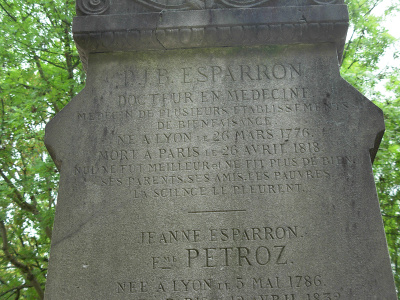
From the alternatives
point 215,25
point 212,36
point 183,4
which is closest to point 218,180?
point 212,36

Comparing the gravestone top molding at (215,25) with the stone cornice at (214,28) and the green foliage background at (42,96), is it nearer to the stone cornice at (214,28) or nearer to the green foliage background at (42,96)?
the stone cornice at (214,28)

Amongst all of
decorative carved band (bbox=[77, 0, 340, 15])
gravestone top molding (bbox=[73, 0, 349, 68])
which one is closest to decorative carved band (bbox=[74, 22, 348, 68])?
gravestone top molding (bbox=[73, 0, 349, 68])

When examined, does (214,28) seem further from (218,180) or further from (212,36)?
(218,180)

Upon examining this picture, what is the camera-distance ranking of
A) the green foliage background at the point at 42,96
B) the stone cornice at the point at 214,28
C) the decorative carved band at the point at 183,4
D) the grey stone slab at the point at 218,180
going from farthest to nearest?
the green foliage background at the point at 42,96, the decorative carved band at the point at 183,4, the stone cornice at the point at 214,28, the grey stone slab at the point at 218,180

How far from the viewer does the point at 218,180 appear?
4098 mm

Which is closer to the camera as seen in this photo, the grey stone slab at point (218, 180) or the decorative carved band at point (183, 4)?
the grey stone slab at point (218, 180)

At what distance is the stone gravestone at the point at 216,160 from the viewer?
3.79 m

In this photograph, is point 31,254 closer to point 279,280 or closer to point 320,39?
point 279,280

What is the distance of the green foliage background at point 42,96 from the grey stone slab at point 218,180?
4936 millimetres

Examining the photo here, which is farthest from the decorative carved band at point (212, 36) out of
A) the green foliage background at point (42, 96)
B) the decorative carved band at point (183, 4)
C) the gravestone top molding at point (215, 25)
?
the green foliage background at point (42, 96)

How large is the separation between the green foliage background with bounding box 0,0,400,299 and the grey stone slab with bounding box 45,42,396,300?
194 inches

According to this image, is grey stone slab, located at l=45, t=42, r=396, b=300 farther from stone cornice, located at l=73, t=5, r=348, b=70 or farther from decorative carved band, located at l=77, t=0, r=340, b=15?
decorative carved band, located at l=77, t=0, r=340, b=15

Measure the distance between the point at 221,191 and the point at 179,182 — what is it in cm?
44

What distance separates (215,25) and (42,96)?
19.9 ft
